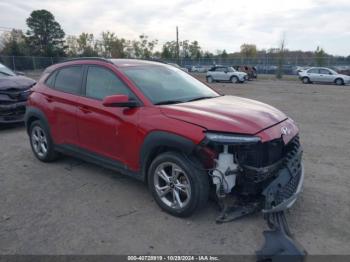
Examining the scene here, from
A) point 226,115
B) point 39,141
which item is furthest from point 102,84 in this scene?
point 39,141

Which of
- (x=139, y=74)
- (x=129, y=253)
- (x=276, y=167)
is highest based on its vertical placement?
(x=139, y=74)

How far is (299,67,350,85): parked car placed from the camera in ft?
88.0

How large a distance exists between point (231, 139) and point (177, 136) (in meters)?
0.58

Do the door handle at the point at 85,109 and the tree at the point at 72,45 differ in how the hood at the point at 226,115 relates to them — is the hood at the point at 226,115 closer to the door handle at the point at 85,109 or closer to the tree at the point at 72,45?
the door handle at the point at 85,109

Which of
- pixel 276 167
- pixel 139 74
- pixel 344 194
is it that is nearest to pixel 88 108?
pixel 139 74

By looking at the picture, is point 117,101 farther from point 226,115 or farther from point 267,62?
point 267,62

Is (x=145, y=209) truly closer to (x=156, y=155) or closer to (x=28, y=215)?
(x=156, y=155)

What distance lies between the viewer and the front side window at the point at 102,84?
13.9ft

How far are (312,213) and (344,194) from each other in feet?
2.60

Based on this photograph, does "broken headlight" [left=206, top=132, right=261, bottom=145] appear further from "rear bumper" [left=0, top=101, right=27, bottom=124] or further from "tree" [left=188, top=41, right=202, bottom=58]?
"tree" [left=188, top=41, right=202, bottom=58]

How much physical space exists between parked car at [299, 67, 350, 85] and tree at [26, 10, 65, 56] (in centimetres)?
5116

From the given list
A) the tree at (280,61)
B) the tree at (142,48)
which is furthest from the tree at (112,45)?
the tree at (280,61)

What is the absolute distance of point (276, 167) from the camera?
3607 millimetres

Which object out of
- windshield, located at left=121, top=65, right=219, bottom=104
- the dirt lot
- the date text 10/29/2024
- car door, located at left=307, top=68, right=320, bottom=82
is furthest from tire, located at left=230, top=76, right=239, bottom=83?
the date text 10/29/2024
